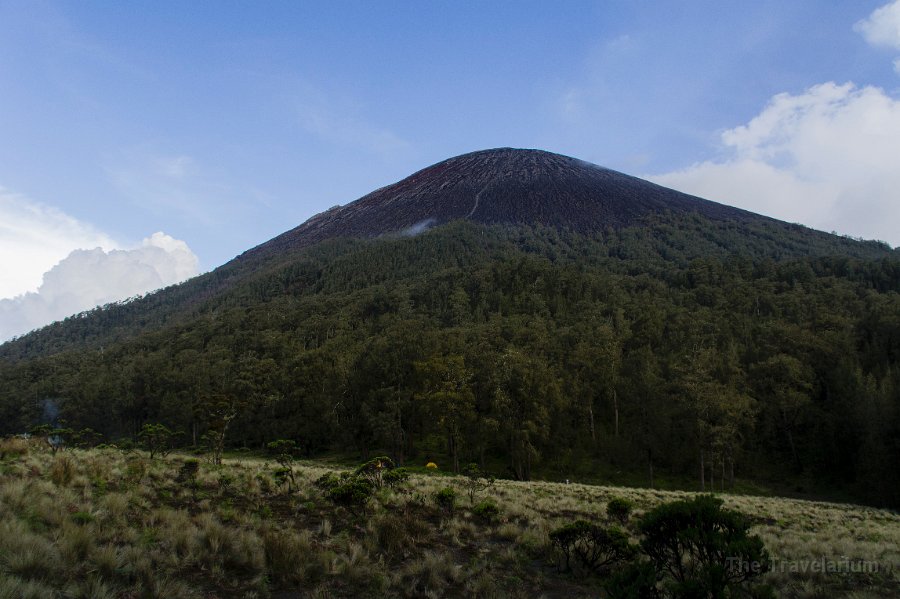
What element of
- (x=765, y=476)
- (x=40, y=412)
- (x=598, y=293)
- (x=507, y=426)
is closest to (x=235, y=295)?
(x=40, y=412)

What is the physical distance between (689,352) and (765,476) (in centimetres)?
1518

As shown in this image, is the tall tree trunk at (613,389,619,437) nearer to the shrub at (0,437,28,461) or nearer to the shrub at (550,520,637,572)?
the shrub at (550,520,637,572)

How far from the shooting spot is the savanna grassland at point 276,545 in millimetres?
6227

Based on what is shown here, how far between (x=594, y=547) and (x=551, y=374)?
33877 mm

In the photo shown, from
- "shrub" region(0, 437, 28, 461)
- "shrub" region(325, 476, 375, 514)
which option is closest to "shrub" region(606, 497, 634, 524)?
"shrub" region(325, 476, 375, 514)

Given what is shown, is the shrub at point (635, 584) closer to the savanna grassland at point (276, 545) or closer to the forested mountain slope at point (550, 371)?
the savanna grassland at point (276, 545)

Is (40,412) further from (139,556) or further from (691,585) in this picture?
(691,585)

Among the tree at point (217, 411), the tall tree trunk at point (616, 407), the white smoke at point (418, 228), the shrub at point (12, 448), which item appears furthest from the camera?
the white smoke at point (418, 228)

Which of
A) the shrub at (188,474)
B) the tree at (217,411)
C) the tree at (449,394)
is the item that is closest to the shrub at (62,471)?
the shrub at (188,474)

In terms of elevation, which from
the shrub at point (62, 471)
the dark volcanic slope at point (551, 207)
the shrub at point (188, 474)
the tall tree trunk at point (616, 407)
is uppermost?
the dark volcanic slope at point (551, 207)

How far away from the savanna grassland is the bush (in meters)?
0.46

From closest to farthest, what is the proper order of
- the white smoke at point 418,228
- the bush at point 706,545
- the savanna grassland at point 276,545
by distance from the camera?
the bush at point 706,545 → the savanna grassland at point 276,545 → the white smoke at point 418,228

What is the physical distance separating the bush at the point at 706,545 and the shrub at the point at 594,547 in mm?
910

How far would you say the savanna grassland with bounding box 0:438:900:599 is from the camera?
20.4 ft
